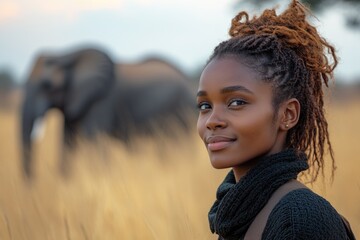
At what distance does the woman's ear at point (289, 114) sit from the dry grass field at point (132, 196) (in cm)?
48

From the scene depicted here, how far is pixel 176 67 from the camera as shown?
11.2 meters

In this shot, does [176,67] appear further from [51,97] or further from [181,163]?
[181,163]

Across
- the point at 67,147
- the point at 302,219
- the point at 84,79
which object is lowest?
the point at 302,219

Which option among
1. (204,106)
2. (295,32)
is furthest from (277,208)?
(295,32)

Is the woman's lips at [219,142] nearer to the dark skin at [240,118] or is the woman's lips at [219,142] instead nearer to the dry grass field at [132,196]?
the dark skin at [240,118]

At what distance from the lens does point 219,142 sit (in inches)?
66.4

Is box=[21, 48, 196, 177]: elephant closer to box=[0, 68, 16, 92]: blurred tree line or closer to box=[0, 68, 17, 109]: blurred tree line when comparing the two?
box=[0, 68, 17, 109]: blurred tree line

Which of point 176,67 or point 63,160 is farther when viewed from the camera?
point 176,67

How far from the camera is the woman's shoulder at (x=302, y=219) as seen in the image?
4.88 ft

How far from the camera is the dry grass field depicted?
256 centimetres

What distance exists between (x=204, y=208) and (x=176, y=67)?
7.64 metres

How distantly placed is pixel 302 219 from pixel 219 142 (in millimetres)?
288

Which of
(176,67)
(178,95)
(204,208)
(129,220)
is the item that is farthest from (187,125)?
(129,220)

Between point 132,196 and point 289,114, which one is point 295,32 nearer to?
point 289,114
